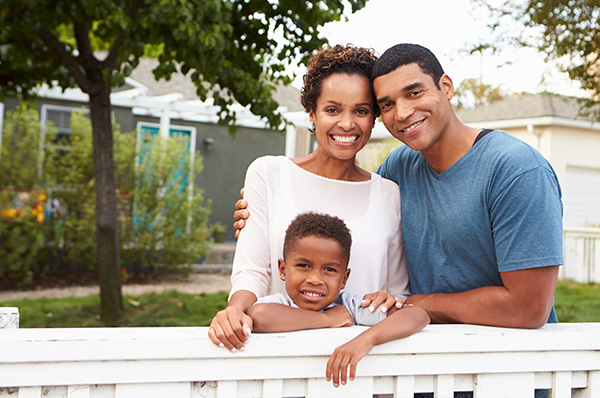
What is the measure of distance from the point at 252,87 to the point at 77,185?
5350mm

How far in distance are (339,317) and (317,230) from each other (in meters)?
0.35

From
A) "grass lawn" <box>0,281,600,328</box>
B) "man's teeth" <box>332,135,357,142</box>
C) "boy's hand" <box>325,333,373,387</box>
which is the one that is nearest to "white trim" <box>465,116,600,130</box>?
"grass lawn" <box>0,281,600,328</box>

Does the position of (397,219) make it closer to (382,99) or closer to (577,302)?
(382,99)

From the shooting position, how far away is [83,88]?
668 centimetres

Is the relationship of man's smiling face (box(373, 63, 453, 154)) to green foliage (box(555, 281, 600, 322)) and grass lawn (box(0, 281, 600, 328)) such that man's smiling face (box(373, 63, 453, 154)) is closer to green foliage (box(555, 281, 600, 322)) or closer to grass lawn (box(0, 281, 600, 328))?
grass lawn (box(0, 281, 600, 328))

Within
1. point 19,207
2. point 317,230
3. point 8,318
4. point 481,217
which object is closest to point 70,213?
point 19,207

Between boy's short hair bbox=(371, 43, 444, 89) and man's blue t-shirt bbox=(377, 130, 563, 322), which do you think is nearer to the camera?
man's blue t-shirt bbox=(377, 130, 563, 322)

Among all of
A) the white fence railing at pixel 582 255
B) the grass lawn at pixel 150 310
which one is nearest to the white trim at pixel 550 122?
the white fence railing at pixel 582 255

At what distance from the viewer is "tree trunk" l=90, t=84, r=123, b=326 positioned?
22.4 ft

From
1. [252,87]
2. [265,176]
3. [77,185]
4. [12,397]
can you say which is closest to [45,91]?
[77,185]

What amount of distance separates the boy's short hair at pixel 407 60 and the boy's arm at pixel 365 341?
3.09 ft

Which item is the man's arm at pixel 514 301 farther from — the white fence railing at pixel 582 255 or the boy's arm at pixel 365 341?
the white fence railing at pixel 582 255

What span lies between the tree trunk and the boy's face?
5221 millimetres

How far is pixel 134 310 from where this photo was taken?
7547 millimetres
